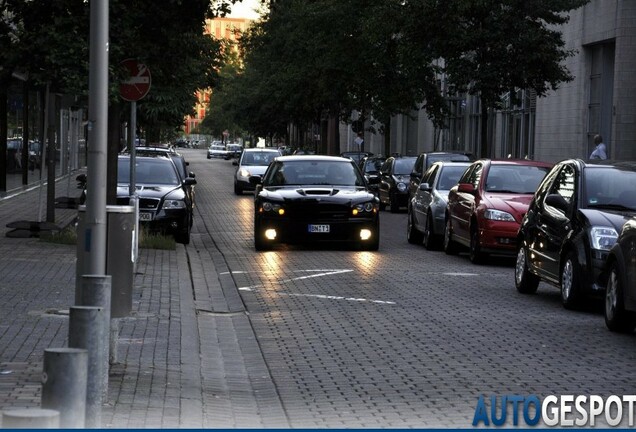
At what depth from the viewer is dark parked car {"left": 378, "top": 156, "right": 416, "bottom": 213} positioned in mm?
37781

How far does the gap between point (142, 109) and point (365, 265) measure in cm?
1917

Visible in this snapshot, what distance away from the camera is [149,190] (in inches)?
948

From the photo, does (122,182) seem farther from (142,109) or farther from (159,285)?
(142,109)

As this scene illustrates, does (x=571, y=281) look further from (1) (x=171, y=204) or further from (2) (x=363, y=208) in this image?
(1) (x=171, y=204)

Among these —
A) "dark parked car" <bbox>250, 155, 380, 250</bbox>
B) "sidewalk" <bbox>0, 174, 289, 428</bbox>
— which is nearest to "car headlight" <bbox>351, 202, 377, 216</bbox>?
"dark parked car" <bbox>250, 155, 380, 250</bbox>

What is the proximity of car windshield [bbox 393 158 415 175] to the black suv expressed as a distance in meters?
22.1

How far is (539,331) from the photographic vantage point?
1252 centimetres

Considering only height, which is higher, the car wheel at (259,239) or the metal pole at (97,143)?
the metal pole at (97,143)

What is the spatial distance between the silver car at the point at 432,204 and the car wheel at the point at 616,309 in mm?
10463

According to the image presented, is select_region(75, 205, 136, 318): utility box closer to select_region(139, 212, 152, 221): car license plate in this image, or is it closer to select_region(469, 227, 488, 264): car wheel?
select_region(469, 227, 488, 264): car wheel

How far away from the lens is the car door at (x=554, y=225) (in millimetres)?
14789

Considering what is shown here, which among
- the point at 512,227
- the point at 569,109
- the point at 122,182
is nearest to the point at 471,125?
the point at 569,109

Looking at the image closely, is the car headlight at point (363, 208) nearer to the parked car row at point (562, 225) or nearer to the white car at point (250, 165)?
the parked car row at point (562, 225)

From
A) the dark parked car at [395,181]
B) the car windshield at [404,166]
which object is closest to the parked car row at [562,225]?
the dark parked car at [395,181]
